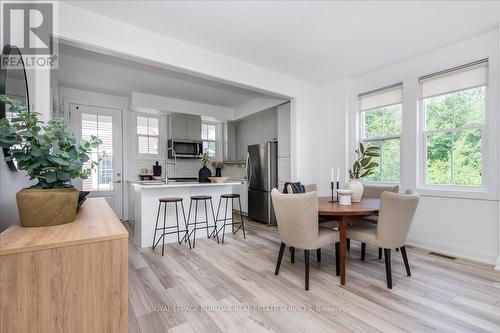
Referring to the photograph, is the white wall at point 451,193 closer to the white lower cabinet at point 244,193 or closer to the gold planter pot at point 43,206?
the white lower cabinet at point 244,193

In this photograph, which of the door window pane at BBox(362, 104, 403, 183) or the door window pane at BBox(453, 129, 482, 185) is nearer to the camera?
the door window pane at BBox(453, 129, 482, 185)

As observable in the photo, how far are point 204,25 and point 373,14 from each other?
1802mm

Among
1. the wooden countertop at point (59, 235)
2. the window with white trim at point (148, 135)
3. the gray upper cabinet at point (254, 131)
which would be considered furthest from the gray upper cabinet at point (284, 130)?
the wooden countertop at point (59, 235)

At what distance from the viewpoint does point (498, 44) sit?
279cm

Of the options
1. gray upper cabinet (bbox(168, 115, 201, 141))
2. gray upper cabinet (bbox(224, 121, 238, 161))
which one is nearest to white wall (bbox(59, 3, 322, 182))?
gray upper cabinet (bbox(168, 115, 201, 141))

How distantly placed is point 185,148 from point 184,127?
19.5 inches

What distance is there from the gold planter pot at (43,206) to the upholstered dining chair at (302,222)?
1.67 metres

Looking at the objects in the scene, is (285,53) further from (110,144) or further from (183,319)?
(110,144)

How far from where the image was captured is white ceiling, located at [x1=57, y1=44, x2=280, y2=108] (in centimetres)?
345

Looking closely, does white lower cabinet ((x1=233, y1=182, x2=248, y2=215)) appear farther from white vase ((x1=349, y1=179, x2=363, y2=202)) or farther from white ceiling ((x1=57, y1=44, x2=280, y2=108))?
white vase ((x1=349, y1=179, x2=363, y2=202))

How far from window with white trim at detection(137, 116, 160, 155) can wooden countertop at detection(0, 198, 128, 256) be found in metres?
4.42

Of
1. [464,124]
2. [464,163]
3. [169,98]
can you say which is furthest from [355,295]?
[169,98]

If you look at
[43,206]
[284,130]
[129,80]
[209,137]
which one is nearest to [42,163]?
[43,206]

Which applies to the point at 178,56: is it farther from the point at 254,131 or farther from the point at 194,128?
the point at 254,131
